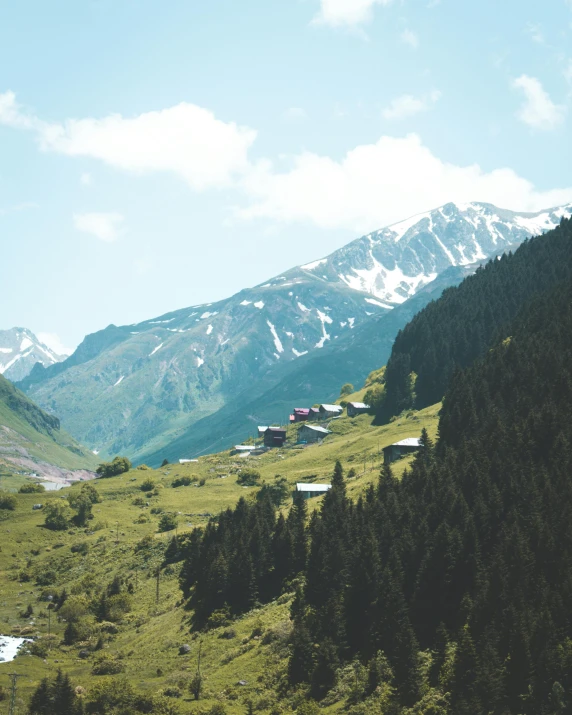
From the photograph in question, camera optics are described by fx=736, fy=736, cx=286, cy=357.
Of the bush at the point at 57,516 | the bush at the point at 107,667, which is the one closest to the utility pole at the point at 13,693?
the bush at the point at 107,667

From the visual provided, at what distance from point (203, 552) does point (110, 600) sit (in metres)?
15.0

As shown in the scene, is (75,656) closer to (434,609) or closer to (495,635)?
(434,609)

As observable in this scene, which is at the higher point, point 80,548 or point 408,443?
point 408,443

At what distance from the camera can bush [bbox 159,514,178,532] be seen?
444ft

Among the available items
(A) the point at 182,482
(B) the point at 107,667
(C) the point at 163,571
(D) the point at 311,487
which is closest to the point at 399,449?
(D) the point at 311,487

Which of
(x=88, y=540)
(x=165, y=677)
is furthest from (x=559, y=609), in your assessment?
(x=88, y=540)

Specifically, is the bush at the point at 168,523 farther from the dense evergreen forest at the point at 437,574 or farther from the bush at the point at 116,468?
the bush at the point at 116,468

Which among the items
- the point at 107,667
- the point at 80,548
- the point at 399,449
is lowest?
the point at 107,667

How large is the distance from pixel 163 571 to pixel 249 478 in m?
46.7

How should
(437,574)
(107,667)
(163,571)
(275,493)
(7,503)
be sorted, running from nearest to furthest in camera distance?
(437,574), (107,667), (163,571), (275,493), (7,503)

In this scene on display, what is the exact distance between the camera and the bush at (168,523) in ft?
444

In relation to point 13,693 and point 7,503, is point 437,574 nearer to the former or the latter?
point 13,693

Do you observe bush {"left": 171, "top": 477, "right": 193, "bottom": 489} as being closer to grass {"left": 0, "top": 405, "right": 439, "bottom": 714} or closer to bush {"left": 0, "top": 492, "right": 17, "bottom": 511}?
grass {"left": 0, "top": 405, "right": 439, "bottom": 714}

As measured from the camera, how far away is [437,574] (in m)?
73.8
